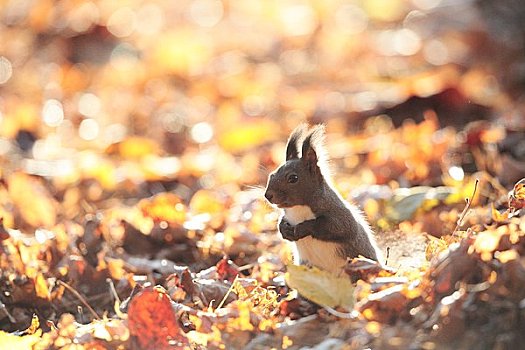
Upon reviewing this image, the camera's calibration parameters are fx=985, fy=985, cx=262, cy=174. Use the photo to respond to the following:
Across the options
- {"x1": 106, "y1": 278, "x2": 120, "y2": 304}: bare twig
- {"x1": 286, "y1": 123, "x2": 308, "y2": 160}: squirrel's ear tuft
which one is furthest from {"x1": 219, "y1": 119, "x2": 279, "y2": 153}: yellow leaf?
{"x1": 286, "y1": 123, "x2": 308, "y2": 160}: squirrel's ear tuft

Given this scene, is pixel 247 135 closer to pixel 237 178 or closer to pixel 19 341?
pixel 237 178

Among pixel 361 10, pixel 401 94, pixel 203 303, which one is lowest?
pixel 361 10

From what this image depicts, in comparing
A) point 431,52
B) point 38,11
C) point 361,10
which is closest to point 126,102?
point 38,11

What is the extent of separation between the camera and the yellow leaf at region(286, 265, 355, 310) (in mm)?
3148

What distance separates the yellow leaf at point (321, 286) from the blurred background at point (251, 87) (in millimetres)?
2438

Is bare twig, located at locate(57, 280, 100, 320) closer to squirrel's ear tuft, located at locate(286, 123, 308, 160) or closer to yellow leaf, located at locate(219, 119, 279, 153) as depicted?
squirrel's ear tuft, located at locate(286, 123, 308, 160)

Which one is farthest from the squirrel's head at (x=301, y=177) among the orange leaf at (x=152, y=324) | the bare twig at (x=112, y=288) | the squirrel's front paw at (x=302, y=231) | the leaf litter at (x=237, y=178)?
the bare twig at (x=112, y=288)

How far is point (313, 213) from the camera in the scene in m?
3.73

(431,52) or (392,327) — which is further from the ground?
(392,327)

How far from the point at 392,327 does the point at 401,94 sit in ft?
18.6

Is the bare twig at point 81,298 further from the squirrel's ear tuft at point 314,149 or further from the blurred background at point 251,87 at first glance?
the blurred background at point 251,87

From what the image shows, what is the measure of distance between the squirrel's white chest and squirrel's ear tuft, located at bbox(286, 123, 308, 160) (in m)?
0.23

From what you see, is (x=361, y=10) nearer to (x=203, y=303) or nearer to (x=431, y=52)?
(x=431, y=52)

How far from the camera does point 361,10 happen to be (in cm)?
1395
